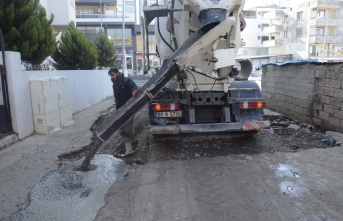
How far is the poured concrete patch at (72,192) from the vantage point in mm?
3488

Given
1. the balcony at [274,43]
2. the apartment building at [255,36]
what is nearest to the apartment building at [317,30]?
the balcony at [274,43]

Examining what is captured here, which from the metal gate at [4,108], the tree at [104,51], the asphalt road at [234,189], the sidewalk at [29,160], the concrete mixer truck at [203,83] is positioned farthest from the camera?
the tree at [104,51]

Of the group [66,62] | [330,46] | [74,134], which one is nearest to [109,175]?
[74,134]

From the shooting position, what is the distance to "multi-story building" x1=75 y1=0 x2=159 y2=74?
138ft

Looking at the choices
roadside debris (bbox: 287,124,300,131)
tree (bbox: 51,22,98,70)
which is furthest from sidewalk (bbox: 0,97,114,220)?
tree (bbox: 51,22,98,70)

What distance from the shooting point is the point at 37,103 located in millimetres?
7012

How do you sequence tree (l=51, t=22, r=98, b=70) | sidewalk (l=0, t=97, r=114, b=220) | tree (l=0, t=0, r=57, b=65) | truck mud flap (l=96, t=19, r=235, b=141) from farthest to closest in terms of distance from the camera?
tree (l=51, t=22, r=98, b=70) < tree (l=0, t=0, r=57, b=65) < truck mud flap (l=96, t=19, r=235, b=141) < sidewalk (l=0, t=97, r=114, b=220)

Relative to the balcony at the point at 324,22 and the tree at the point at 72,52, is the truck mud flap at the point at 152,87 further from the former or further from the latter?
the balcony at the point at 324,22

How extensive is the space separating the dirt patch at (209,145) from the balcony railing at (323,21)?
3659 cm

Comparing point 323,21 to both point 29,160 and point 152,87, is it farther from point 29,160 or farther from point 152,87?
point 29,160

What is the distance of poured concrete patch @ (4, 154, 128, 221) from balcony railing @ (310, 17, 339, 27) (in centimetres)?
4065

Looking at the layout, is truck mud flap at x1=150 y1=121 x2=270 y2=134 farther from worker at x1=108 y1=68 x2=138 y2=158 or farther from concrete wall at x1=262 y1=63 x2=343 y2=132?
concrete wall at x1=262 y1=63 x2=343 y2=132

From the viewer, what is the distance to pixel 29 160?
5.37 metres

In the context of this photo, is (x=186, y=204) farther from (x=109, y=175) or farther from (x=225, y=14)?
(x=225, y=14)
